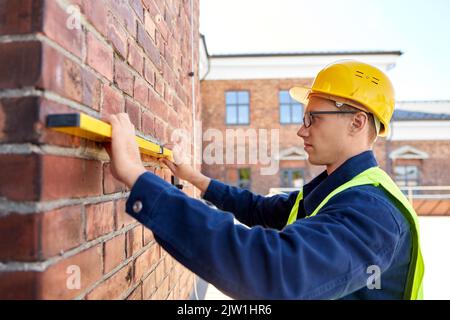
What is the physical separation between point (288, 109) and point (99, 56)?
15157 millimetres

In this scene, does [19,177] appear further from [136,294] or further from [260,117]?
[260,117]

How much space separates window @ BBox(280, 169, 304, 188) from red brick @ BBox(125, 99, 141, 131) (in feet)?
46.3

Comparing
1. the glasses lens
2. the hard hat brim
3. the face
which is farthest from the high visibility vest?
the hard hat brim

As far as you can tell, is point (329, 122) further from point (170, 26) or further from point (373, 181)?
point (170, 26)

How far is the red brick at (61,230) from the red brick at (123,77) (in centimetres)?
48

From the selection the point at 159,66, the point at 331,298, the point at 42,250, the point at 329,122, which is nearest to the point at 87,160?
the point at 42,250

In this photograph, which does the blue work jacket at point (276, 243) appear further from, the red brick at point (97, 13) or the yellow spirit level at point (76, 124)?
the red brick at point (97, 13)

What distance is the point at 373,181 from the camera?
1.26m

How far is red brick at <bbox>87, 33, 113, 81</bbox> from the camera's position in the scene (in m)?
0.94

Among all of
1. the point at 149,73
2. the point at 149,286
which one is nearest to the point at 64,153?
the point at 149,73

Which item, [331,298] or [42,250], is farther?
[331,298]

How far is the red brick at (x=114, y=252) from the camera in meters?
1.05

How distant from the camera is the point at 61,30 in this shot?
779mm
